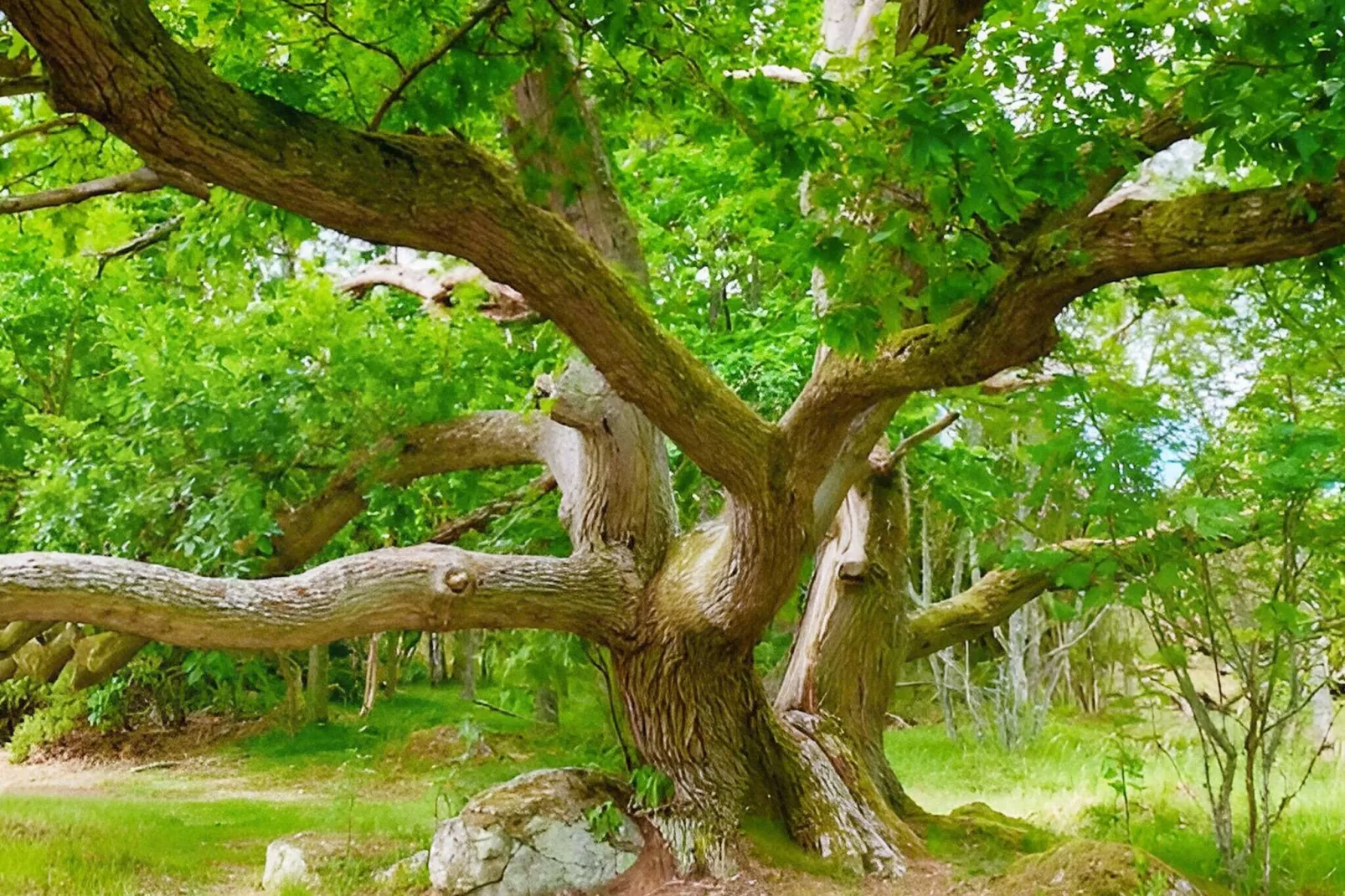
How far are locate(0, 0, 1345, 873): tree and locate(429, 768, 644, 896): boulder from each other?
33 cm

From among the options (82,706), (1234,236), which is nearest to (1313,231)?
(1234,236)

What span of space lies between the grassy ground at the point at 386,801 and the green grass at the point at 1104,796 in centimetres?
2

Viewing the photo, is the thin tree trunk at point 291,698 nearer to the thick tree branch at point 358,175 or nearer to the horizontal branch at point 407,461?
the horizontal branch at point 407,461

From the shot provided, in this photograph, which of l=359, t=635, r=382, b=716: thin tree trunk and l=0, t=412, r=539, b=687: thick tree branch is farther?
l=359, t=635, r=382, b=716: thin tree trunk

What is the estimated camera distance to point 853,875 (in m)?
5.22

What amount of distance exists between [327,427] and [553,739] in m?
7.12

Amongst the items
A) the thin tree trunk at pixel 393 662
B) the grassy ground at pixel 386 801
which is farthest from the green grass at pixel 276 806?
the thin tree trunk at pixel 393 662

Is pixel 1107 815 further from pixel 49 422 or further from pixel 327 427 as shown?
pixel 49 422

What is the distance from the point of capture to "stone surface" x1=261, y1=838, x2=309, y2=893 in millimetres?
5352

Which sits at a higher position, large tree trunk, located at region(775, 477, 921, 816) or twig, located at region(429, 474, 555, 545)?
twig, located at region(429, 474, 555, 545)

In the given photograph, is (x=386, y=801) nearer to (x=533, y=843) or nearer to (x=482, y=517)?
(x=482, y=517)

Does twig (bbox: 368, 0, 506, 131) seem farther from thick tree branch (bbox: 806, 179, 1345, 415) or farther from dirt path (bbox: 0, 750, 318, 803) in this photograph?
dirt path (bbox: 0, 750, 318, 803)

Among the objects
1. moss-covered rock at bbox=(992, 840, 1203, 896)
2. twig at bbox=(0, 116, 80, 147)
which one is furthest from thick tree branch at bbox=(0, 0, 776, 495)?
twig at bbox=(0, 116, 80, 147)

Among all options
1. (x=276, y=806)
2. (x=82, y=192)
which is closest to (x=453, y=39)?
(x=82, y=192)
